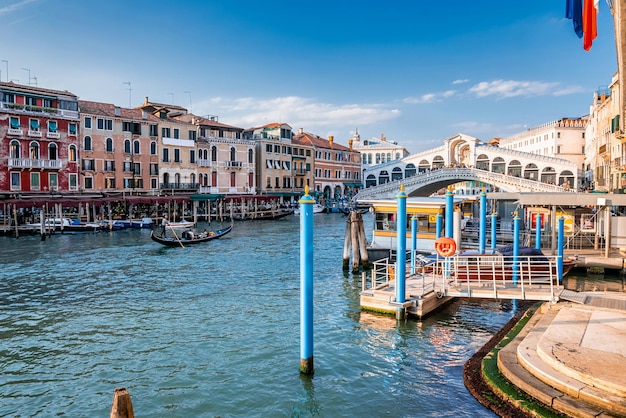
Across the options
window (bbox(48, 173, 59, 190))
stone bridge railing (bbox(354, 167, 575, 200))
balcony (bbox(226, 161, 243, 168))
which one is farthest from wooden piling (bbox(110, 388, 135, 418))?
balcony (bbox(226, 161, 243, 168))

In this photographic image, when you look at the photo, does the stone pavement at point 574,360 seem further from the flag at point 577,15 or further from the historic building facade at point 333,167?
the historic building facade at point 333,167

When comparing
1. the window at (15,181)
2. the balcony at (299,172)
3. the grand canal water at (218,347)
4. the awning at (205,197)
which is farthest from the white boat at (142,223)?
A: the balcony at (299,172)

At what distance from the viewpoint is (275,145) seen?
53188mm

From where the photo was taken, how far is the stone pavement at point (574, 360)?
6352mm

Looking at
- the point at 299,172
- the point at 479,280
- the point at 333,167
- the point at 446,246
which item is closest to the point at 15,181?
the point at 299,172

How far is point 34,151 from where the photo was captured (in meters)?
34.4

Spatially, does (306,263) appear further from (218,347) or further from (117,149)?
(117,149)

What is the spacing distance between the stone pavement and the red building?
1301 inches

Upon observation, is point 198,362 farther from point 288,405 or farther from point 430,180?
point 430,180

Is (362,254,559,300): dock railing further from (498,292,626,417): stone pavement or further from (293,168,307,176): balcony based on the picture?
(293,168,307,176): balcony

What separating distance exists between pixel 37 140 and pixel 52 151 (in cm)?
127

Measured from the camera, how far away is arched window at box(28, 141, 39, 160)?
34.1 m

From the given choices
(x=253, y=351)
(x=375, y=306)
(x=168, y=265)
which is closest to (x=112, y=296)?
(x=168, y=265)

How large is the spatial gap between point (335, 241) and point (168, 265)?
1131cm
